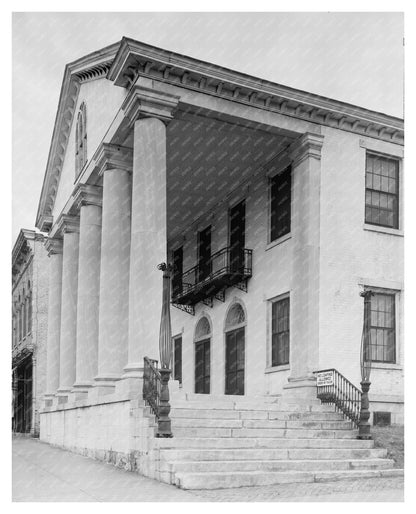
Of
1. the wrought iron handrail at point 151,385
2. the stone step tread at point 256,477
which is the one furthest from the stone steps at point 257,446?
the wrought iron handrail at point 151,385

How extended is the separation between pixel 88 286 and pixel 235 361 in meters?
5.66

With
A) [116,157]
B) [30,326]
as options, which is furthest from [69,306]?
[30,326]

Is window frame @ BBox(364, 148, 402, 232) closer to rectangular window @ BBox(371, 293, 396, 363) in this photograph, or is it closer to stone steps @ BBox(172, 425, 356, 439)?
rectangular window @ BBox(371, 293, 396, 363)

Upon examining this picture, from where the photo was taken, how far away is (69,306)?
2670 cm

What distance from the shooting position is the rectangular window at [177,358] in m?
30.8

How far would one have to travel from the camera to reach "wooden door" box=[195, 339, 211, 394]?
27.8 metres

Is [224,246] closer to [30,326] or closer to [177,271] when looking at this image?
[177,271]

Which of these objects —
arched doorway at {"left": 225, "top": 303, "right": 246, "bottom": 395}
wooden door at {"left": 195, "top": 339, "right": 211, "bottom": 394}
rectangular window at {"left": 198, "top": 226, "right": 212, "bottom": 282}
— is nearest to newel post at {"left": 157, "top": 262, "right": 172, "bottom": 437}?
arched doorway at {"left": 225, "top": 303, "right": 246, "bottom": 395}

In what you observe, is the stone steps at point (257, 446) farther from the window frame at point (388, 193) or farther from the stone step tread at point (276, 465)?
the window frame at point (388, 193)

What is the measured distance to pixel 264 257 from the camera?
22.9m

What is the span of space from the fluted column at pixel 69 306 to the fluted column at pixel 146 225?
9463 mm

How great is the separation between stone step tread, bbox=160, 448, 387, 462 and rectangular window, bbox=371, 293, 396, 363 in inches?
199
